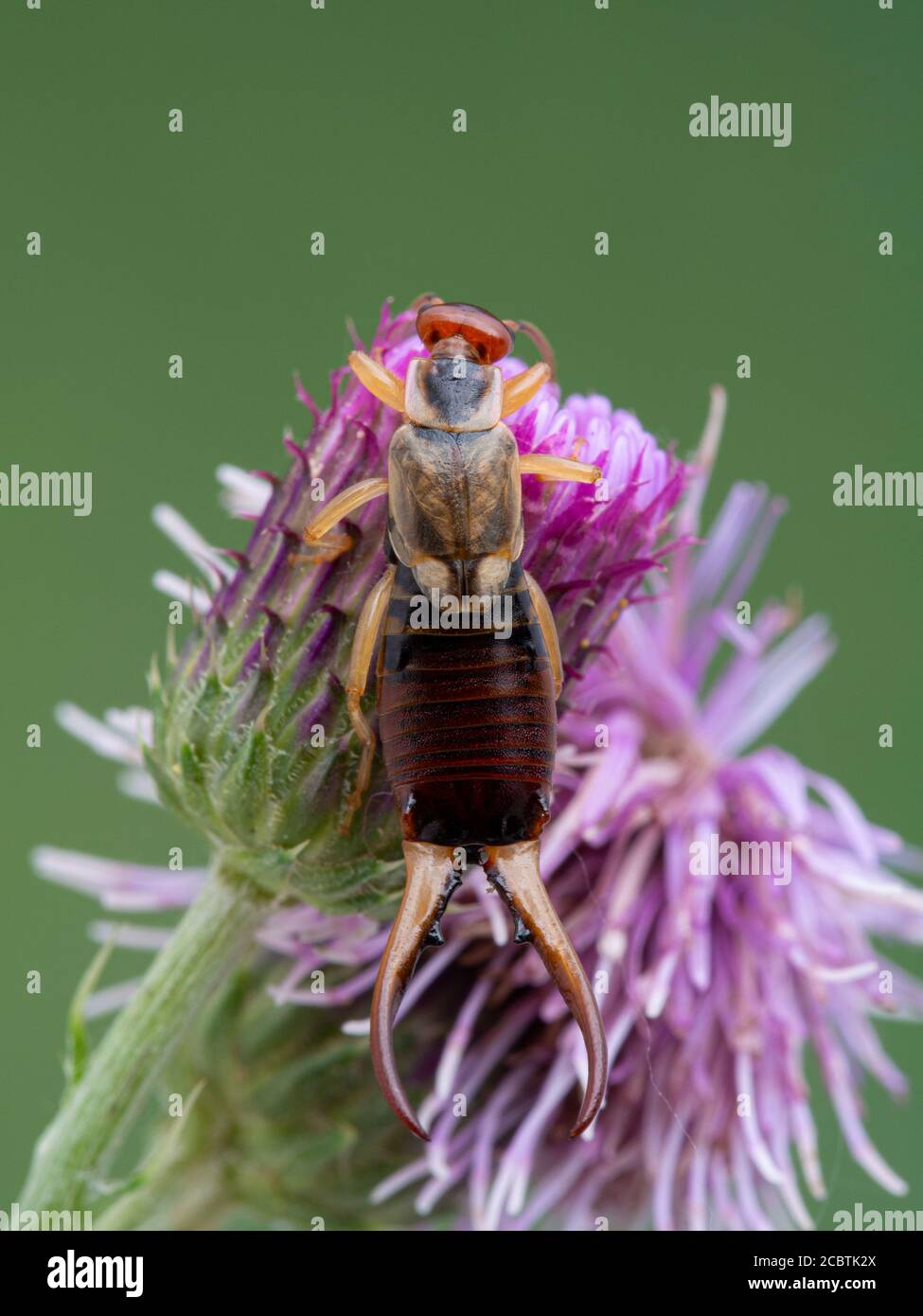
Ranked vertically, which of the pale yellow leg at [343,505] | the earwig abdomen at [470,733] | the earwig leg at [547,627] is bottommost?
the earwig abdomen at [470,733]

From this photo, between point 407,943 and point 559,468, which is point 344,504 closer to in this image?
point 559,468

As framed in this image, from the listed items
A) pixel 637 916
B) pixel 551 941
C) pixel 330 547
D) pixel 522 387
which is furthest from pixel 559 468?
pixel 637 916

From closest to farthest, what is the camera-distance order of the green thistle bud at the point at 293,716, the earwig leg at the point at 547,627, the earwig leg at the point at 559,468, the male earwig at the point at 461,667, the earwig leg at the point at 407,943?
the earwig leg at the point at 407,943 < the male earwig at the point at 461,667 < the earwig leg at the point at 547,627 < the earwig leg at the point at 559,468 < the green thistle bud at the point at 293,716

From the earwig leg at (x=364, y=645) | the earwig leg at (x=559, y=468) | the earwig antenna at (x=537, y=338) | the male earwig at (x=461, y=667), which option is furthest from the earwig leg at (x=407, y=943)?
the earwig antenna at (x=537, y=338)

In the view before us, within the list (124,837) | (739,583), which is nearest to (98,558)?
(124,837)

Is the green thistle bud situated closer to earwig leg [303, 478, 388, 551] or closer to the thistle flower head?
the thistle flower head

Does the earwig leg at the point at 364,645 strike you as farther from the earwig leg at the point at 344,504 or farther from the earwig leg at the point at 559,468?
the earwig leg at the point at 559,468
